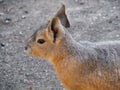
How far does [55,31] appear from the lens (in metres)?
3.92

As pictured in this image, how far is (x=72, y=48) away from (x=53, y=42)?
0.73ft

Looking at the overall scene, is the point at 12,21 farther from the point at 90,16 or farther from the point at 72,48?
the point at 72,48

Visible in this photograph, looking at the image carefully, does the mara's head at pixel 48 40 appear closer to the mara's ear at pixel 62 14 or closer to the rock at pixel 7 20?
the mara's ear at pixel 62 14

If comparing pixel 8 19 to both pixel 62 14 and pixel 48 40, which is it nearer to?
pixel 62 14

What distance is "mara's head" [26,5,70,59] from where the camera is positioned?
12.8ft

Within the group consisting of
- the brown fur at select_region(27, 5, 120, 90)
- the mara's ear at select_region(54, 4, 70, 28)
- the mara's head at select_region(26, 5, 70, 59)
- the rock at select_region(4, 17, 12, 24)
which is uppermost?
the mara's ear at select_region(54, 4, 70, 28)

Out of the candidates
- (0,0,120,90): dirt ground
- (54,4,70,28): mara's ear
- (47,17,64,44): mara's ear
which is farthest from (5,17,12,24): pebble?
(47,17,64,44): mara's ear

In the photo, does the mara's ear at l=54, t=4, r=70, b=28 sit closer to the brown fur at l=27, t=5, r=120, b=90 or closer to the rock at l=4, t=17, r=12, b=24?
the brown fur at l=27, t=5, r=120, b=90

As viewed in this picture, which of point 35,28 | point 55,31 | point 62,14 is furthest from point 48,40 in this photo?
point 35,28

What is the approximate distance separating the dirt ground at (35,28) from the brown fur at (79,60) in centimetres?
100

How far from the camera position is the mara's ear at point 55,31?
3848 millimetres

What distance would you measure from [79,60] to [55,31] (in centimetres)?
40

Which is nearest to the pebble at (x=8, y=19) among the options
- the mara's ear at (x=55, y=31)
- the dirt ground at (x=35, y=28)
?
the dirt ground at (x=35, y=28)

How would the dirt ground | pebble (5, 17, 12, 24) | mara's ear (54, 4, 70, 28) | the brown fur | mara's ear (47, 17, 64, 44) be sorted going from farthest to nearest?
pebble (5, 17, 12, 24) → the dirt ground → mara's ear (54, 4, 70, 28) → the brown fur → mara's ear (47, 17, 64, 44)
